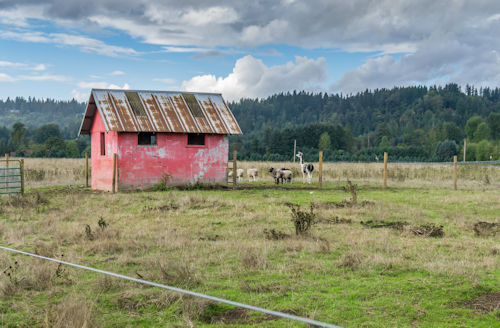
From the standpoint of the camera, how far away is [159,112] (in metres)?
25.7

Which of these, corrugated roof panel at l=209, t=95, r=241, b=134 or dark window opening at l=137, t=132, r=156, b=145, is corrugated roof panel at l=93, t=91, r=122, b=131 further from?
corrugated roof panel at l=209, t=95, r=241, b=134

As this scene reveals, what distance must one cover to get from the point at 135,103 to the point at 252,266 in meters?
19.3

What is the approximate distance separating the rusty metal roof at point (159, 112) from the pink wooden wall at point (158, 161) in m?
0.54

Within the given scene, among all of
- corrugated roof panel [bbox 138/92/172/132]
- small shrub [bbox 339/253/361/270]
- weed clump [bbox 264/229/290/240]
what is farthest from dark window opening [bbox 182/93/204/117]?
small shrub [bbox 339/253/361/270]

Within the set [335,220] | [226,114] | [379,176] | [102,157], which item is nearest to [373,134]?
[379,176]

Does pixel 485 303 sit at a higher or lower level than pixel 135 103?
lower

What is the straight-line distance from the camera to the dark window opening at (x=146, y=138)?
25.2 m

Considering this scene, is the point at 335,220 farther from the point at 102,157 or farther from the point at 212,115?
the point at 102,157

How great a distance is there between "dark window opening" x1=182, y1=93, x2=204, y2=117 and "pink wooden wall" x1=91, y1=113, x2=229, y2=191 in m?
1.72

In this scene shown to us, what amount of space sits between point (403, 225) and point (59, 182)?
22632mm

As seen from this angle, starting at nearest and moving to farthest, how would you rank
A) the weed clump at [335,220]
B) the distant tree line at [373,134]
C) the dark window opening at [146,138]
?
the weed clump at [335,220] → the dark window opening at [146,138] → the distant tree line at [373,134]

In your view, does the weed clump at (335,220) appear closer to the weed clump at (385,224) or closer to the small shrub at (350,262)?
the weed clump at (385,224)

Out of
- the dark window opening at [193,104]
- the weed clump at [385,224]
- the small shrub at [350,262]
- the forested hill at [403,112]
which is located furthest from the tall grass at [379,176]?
the forested hill at [403,112]

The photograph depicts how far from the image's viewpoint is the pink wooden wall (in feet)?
78.4
